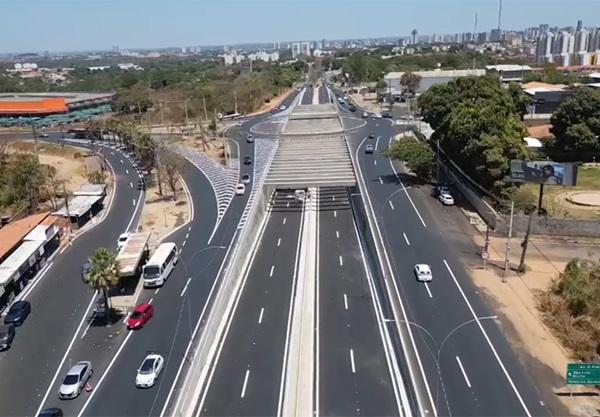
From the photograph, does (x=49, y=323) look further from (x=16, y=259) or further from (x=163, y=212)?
(x=163, y=212)

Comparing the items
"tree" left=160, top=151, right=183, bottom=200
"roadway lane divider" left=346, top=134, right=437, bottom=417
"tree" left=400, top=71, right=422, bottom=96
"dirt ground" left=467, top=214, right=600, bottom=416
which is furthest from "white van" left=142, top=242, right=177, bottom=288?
"tree" left=400, top=71, right=422, bottom=96

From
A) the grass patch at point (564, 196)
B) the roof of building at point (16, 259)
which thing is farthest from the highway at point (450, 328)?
the roof of building at point (16, 259)

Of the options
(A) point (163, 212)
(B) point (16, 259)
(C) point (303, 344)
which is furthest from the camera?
(A) point (163, 212)

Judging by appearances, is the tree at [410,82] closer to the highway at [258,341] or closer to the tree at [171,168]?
the tree at [171,168]

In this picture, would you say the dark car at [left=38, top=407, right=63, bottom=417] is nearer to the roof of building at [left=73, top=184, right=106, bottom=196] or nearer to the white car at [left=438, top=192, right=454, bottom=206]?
the roof of building at [left=73, top=184, right=106, bottom=196]

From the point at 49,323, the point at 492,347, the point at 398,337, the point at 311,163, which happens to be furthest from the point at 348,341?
the point at 311,163

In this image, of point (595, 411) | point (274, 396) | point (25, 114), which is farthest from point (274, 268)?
point (25, 114)
